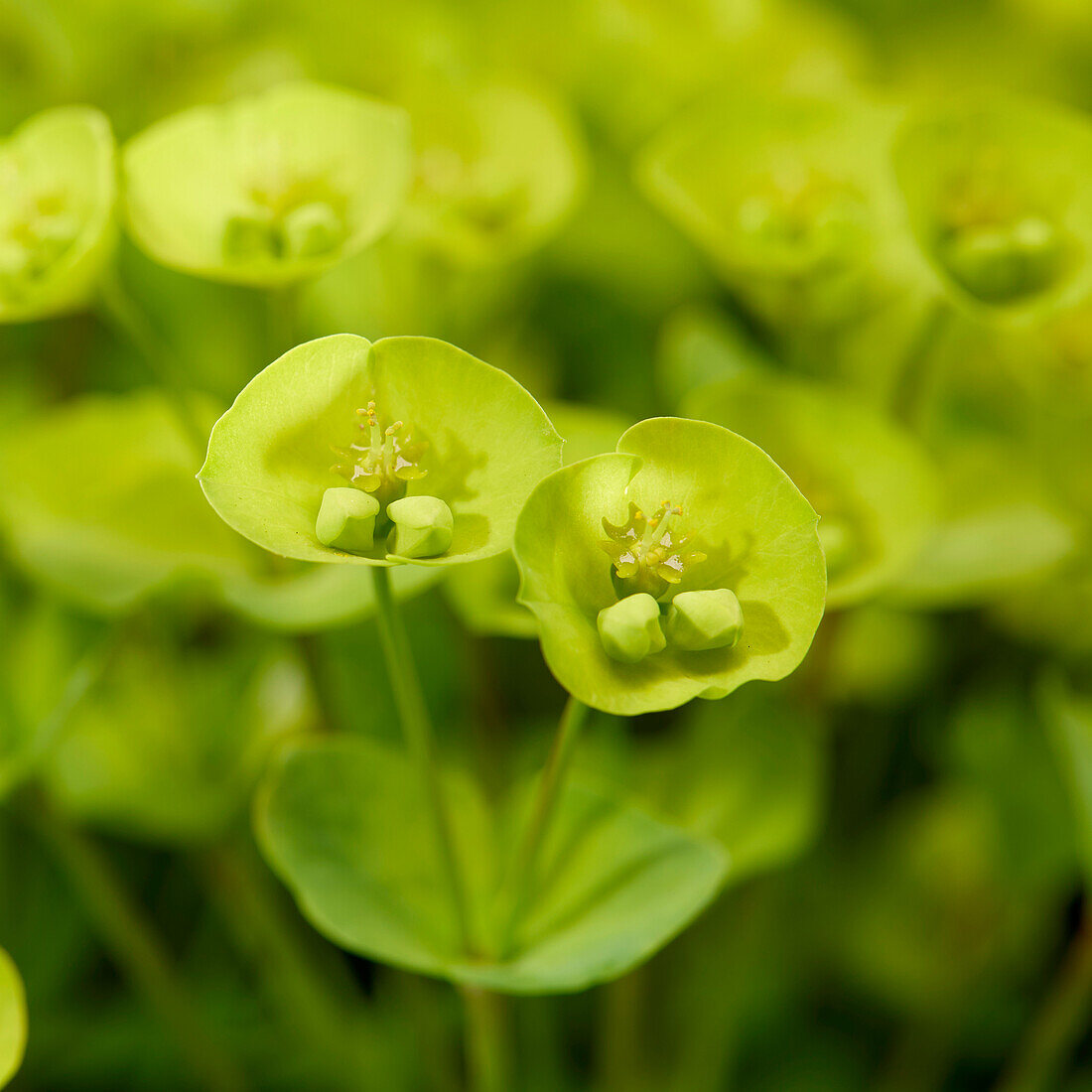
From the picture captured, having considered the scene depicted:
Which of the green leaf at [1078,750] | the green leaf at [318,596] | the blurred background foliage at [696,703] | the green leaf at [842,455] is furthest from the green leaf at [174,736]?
the green leaf at [1078,750]

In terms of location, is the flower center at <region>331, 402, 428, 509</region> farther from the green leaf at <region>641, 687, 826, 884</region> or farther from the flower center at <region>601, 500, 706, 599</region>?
the green leaf at <region>641, 687, 826, 884</region>

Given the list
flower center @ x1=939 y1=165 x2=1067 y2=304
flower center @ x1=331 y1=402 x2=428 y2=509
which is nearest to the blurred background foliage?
flower center @ x1=939 y1=165 x2=1067 y2=304

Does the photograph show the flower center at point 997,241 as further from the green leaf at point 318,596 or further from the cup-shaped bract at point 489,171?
the green leaf at point 318,596

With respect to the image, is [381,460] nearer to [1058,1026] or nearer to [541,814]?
[541,814]

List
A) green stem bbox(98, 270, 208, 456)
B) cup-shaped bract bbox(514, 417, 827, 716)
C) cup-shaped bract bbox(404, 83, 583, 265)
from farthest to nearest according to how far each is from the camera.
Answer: cup-shaped bract bbox(404, 83, 583, 265) → green stem bbox(98, 270, 208, 456) → cup-shaped bract bbox(514, 417, 827, 716)

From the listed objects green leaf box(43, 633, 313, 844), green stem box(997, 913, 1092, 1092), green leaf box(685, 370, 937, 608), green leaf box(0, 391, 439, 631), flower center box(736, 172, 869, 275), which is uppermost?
flower center box(736, 172, 869, 275)

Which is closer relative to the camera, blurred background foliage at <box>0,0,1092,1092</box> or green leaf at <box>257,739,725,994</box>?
green leaf at <box>257,739,725,994</box>

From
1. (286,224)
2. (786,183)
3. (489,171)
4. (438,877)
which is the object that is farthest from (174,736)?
(786,183)
